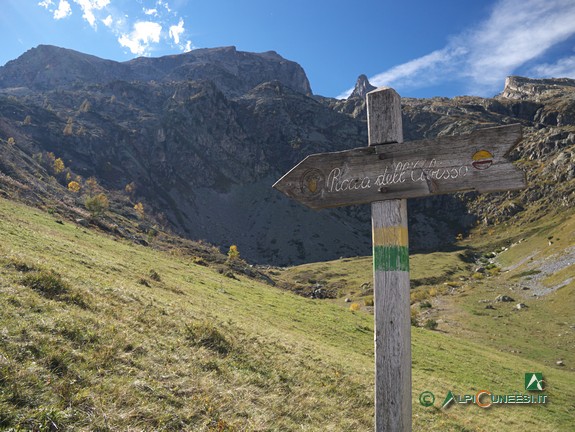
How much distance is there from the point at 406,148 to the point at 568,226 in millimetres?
136960

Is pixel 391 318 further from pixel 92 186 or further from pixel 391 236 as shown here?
pixel 92 186

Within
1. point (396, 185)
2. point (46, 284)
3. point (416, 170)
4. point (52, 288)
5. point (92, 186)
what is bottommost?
point (52, 288)

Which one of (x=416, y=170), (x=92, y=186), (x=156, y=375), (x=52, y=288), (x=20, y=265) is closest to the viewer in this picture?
(x=416, y=170)

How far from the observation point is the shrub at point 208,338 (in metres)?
12.0

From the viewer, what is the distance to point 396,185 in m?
4.96

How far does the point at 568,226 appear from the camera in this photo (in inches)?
4299

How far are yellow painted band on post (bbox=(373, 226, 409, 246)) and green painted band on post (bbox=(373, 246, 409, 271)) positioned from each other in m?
0.07

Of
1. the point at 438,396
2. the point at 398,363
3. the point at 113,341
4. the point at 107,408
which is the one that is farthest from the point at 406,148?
the point at 438,396

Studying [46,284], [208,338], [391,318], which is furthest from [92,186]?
[391,318]

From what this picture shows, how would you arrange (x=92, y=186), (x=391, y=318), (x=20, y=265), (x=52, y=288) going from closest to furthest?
(x=391, y=318) < (x=52, y=288) < (x=20, y=265) < (x=92, y=186)

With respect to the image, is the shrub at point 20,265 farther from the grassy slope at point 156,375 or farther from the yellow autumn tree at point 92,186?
the yellow autumn tree at point 92,186
